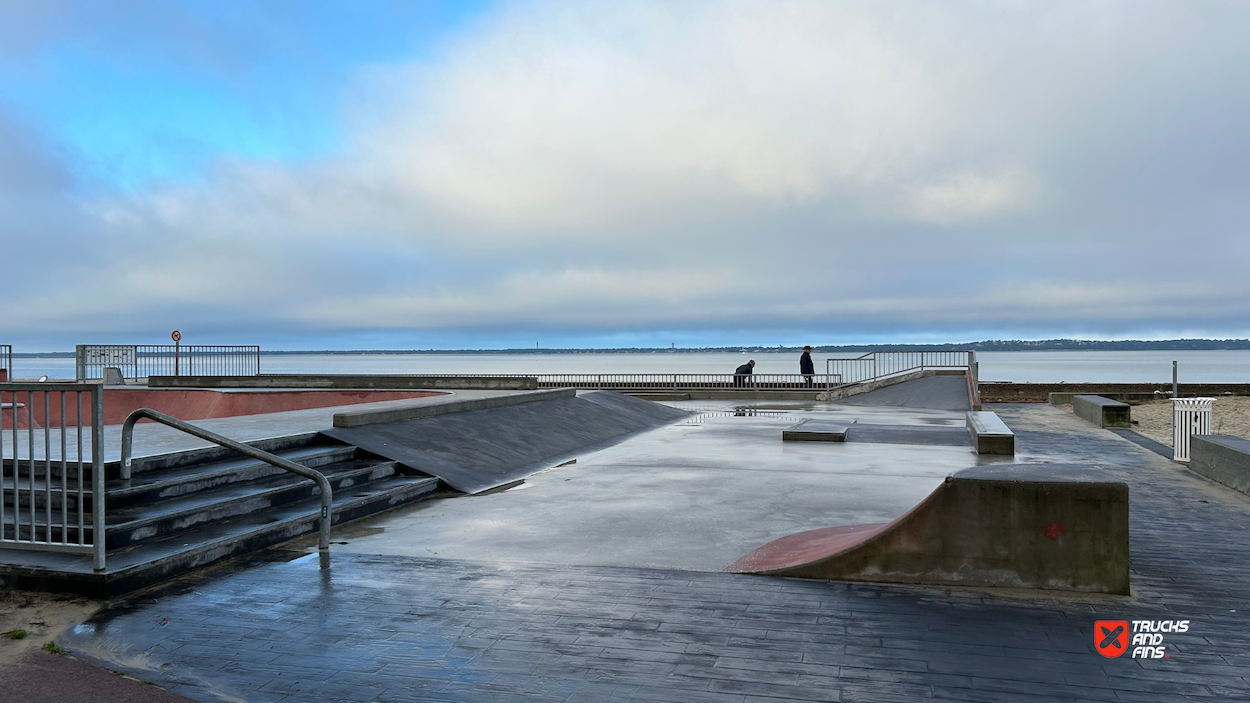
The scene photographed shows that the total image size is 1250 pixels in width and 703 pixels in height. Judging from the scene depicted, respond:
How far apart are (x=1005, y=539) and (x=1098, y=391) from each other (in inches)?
1386

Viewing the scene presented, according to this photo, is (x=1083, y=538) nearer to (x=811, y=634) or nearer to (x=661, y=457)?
(x=811, y=634)

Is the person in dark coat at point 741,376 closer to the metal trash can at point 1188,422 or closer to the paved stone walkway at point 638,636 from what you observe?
the metal trash can at point 1188,422

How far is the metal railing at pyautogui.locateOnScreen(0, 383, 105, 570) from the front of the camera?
207 inches

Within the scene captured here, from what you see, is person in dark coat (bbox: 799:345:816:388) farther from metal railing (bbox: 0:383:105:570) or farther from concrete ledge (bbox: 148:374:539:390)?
metal railing (bbox: 0:383:105:570)

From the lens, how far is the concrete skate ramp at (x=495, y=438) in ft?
33.4

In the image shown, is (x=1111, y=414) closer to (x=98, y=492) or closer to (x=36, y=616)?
(x=98, y=492)

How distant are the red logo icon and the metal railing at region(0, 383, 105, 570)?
612cm

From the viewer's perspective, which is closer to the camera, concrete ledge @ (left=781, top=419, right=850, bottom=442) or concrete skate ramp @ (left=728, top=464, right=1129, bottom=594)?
concrete skate ramp @ (left=728, top=464, right=1129, bottom=594)

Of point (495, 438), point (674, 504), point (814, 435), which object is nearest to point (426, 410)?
point (495, 438)

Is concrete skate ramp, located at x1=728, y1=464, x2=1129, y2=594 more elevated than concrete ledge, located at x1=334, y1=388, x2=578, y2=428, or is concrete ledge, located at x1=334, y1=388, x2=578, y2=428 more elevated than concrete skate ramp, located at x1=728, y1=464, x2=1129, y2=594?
concrete ledge, located at x1=334, y1=388, x2=578, y2=428

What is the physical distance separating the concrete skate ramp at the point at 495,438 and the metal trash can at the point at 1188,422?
9.39 metres

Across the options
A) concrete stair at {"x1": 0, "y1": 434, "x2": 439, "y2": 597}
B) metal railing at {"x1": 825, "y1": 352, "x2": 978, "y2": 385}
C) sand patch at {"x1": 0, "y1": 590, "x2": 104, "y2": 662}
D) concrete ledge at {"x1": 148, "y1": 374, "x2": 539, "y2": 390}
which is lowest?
sand patch at {"x1": 0, "y1": 590, "x2": 104, "y2": 662}

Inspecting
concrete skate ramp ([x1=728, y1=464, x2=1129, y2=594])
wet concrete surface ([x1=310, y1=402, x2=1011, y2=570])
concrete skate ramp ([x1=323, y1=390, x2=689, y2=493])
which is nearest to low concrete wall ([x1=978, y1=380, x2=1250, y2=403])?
wet concrete surface ([x1=310, y1=402, x2=1011, y2=570])

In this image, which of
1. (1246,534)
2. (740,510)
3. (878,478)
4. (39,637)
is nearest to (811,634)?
(740,510)
